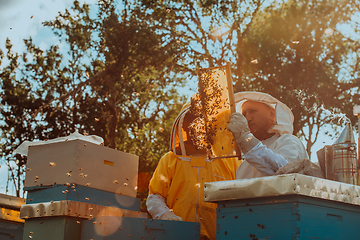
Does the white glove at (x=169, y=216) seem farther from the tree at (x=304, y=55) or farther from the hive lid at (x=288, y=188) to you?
the tree at (x=304, y=55)

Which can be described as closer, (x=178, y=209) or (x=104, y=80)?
(x=178, y=209)

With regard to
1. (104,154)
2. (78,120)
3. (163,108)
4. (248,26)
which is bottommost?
(104,154)

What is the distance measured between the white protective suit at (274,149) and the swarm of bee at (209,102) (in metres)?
0.38

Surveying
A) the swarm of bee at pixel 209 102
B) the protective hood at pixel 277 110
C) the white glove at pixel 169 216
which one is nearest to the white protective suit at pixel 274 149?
the protective hood at pixel 277 110

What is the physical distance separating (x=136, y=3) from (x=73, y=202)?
984 cm

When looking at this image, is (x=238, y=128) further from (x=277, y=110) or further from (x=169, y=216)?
(x=169, y=216)

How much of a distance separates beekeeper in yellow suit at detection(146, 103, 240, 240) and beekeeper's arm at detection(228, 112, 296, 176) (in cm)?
61

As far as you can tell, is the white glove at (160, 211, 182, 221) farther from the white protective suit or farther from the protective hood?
the protective hood

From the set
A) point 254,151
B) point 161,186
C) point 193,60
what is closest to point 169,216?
point 161,186

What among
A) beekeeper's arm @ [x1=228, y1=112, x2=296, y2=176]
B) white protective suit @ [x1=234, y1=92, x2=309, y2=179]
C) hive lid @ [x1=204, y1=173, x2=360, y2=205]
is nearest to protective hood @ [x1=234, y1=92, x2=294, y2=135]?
white protective suit @ [x1=234, y1=92, x2=309, y2=179]

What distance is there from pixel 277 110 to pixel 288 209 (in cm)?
145

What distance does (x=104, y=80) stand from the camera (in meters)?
11.9

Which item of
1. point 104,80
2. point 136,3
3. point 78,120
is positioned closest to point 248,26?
point 136,3

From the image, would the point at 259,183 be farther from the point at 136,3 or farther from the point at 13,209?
the point at 136,3
